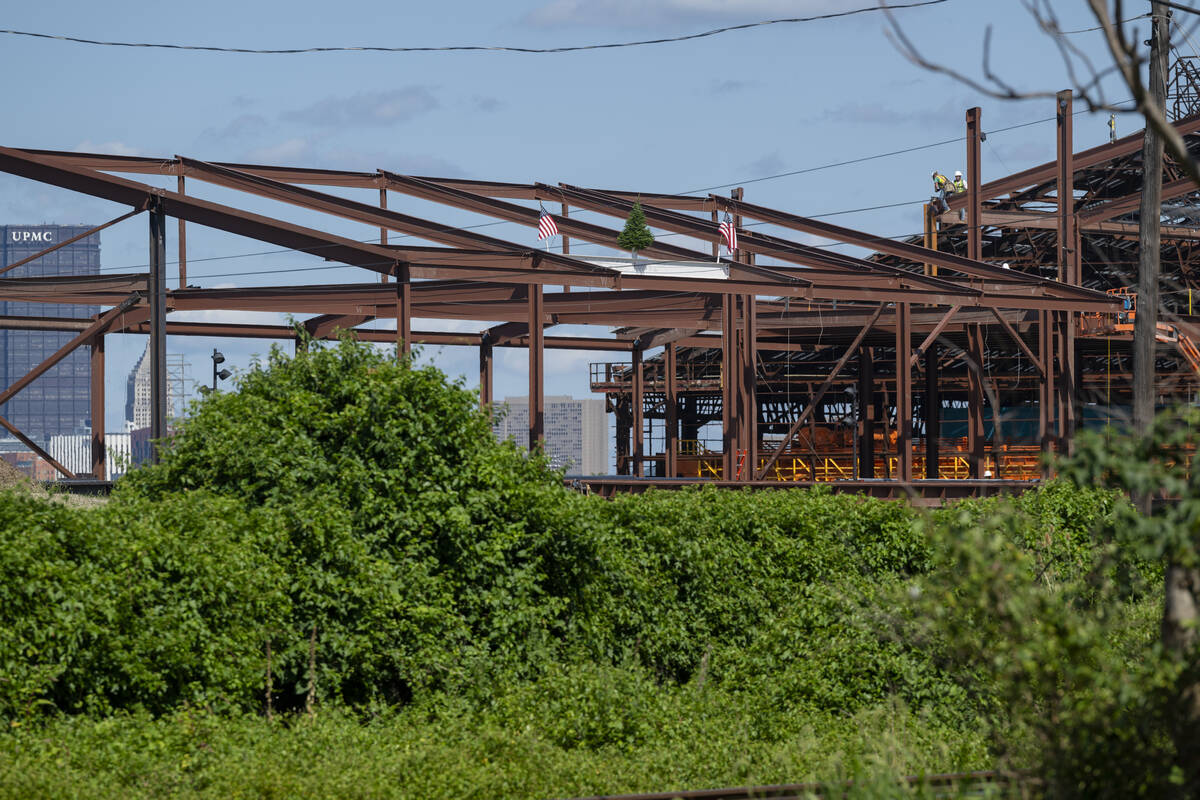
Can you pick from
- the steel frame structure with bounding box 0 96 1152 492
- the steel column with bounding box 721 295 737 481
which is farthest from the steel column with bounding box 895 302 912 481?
the steel column with bounding box 721 295 737 481

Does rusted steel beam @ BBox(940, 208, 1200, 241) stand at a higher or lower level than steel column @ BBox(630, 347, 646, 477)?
higher

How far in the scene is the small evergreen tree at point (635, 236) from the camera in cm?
3067

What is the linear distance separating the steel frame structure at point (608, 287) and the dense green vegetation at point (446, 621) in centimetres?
782

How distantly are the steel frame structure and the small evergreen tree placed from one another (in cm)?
51

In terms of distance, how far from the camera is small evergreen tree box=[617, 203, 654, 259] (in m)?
30.7

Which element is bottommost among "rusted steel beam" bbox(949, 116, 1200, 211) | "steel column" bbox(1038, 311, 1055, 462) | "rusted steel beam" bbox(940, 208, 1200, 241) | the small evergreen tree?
"steel column" bbox(1038, 311, 1055, 462)

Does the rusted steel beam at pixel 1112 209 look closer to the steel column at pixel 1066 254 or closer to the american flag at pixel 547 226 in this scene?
the steel column at pixel 1066 254

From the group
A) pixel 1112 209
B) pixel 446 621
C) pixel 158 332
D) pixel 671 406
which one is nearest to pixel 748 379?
pixel 671 406

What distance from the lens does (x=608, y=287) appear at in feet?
99.3

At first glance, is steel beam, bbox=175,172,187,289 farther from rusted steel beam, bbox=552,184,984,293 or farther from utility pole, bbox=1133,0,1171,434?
utility pole, bbox=1133,0,1171,434

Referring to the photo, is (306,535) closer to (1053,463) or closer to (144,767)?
(144,767)

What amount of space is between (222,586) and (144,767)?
2723mm

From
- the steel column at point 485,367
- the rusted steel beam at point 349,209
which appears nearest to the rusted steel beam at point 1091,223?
the steel column at point 485,367

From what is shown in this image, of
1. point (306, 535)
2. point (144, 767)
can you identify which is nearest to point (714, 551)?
point (306, 535)
